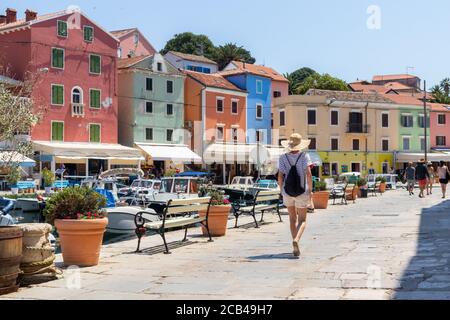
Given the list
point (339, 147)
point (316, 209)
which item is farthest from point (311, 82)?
point (316, 209)

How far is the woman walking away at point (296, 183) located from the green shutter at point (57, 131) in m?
31.5

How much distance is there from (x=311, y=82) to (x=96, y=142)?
3822cm

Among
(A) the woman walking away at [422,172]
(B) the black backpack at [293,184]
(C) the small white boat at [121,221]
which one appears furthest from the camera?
(A) the woman walking away at [422,172]

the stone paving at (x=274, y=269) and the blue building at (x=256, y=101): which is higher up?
the blue building at (x=256, y=101)

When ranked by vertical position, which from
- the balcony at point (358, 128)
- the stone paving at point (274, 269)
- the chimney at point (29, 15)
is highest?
the chimney at point (29, 15)

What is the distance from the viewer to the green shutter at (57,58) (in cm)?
3909

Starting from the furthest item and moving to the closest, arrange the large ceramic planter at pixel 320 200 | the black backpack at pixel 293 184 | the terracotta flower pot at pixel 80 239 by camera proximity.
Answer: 1. the large ceramic planter at pixel 320 200
2. the black backpack at pixel 293 184
3. the terracotta flower pot at pixel 80 239

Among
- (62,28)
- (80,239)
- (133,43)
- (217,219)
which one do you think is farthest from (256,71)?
(80,239)

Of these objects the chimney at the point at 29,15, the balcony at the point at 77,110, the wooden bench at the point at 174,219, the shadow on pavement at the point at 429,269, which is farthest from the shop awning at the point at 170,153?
the shadow on pavement at the point at 429,269

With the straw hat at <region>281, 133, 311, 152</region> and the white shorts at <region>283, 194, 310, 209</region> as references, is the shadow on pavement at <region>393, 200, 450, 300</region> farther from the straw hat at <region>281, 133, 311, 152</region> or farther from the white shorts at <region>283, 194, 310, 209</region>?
the straw hat at <region>281, 133, 311, 152</region>

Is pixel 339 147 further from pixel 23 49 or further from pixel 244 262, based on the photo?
pixel 244 262

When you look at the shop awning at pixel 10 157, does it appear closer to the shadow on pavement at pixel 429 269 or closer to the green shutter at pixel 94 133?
the shadow on pavement at pixel 429 269

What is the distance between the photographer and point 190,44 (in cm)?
8006

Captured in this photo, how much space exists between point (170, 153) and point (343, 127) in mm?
21968
